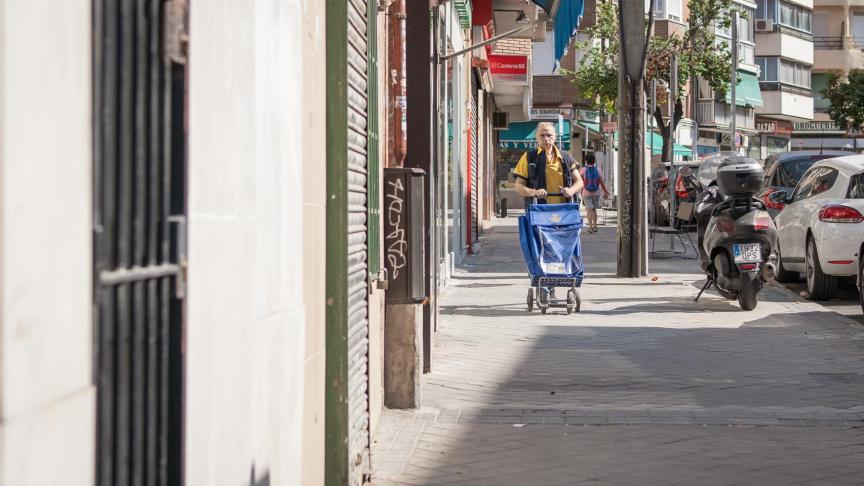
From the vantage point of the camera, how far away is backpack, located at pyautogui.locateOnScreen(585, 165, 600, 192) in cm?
3212

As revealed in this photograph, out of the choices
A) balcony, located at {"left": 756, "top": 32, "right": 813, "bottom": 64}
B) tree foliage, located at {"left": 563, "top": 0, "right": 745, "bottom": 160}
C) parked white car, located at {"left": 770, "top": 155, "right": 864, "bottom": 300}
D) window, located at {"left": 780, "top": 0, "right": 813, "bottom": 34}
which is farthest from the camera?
window, located at {"left": 780, "top": 0, "right": 813, "bottom": 34}

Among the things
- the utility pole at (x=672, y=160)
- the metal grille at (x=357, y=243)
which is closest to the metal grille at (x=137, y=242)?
the metal grille at (x=357, y=243)

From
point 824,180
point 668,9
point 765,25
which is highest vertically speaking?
point 765,25

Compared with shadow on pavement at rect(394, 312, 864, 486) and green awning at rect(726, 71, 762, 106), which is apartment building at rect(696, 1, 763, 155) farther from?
shadow on pavement at rect(394, 312, 864, 486)

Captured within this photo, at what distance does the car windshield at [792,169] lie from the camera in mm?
24906

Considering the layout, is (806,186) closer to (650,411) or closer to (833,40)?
(650,411)

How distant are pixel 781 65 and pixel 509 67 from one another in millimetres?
58343

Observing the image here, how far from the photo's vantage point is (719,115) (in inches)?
3157

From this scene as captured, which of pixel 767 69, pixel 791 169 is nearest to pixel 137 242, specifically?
pixel 791 169

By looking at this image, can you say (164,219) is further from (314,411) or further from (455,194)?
(455,194)

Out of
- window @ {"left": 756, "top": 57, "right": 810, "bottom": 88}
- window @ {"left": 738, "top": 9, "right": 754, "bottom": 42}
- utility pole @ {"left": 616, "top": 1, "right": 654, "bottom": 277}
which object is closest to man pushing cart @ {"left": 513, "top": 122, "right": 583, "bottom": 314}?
utility pole @ {"left": 616, "top": 1, "right": 654, "bottom": 277}

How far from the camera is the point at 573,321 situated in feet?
42.7

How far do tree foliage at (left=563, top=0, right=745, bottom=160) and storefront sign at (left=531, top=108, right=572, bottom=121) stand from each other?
361cm

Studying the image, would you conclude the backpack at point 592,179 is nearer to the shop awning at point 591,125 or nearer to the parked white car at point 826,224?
the parked white car at point 826,224
